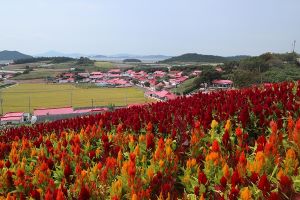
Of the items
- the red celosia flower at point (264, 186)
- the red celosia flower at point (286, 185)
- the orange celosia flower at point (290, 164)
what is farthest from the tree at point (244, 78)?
the red celosia flower at point (264, 186)

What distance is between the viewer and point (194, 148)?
4.52 metres

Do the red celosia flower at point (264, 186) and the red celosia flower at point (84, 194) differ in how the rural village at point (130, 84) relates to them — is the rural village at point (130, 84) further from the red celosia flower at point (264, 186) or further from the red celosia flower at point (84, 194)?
the red celosia flower at point (264, 186)

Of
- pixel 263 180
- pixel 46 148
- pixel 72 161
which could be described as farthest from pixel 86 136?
pixel 263 180

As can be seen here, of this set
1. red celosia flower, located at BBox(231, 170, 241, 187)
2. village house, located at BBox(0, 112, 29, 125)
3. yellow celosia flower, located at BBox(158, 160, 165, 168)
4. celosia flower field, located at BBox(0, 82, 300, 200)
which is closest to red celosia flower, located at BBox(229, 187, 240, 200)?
celosia flower field, located at BBox(0, 82, 300, 200)

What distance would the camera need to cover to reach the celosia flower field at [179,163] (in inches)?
129

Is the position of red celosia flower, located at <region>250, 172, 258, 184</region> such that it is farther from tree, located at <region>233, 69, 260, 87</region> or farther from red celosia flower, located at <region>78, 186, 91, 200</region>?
tree, located at <region>233, 69, 260, 87</region>

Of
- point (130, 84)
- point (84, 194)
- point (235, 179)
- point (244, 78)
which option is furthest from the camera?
point (130, 84)

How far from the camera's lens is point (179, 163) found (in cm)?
438

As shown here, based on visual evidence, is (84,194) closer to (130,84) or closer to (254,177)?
(254,177)

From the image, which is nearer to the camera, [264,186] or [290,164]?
[264,186]

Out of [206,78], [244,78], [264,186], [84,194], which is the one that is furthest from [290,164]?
[206,78]

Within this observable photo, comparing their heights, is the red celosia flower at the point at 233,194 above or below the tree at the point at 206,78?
above

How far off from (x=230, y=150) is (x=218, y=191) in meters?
1.13

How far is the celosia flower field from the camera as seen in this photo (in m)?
3.27
